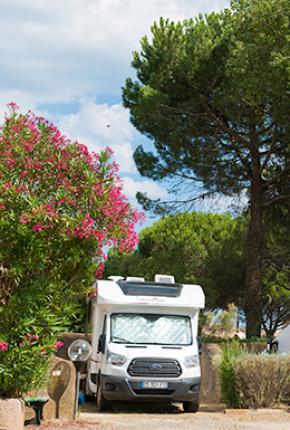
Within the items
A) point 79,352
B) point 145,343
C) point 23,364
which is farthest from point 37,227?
point 145,343

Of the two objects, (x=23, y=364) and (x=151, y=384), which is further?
(x=151, y=384)

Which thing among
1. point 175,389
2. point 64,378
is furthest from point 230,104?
point 64,378

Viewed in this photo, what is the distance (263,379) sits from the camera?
44.6 feet

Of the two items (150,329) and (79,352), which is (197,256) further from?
(79,352)

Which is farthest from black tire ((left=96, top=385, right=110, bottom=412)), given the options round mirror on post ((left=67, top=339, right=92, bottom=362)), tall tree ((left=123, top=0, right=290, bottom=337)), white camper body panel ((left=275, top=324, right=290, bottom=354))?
tall tree ((left=123, top=0, right=290, bottom=337))

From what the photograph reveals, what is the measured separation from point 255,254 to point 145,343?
10.3 metres

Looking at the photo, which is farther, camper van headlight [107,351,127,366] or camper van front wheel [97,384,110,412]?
camper van front wheel [97,384,110,412]

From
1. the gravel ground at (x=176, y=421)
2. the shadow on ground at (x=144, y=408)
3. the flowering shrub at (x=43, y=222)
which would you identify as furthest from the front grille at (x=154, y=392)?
the flowering shrub at (x=43, y=222)

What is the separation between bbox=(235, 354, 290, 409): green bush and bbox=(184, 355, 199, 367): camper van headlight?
1.19 meters

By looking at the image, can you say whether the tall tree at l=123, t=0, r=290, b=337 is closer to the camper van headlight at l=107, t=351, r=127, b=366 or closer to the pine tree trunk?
the pine tree trunk

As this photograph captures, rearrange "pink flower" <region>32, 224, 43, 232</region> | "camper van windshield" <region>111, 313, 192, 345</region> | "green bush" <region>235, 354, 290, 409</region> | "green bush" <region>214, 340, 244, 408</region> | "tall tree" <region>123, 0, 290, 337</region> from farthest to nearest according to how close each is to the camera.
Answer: "tall tree" <region>123, 0, 290, 337</region> < "camper van windshield" <region>111, 313, 192, 345</region> < "green bush" <region>214, 340, 244, 408</region> < "green bush" <region>235, 354, 290, 409</region> < "pink flower" <region>32, 224, 43, 232</region>

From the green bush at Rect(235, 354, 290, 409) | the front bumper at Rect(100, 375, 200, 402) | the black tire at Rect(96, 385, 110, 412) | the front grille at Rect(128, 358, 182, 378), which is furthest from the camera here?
the black tire at Rect(96, 385, 110, 412)

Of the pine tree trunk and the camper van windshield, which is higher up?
the pine tree trunk

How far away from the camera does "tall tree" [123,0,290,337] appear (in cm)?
2389
